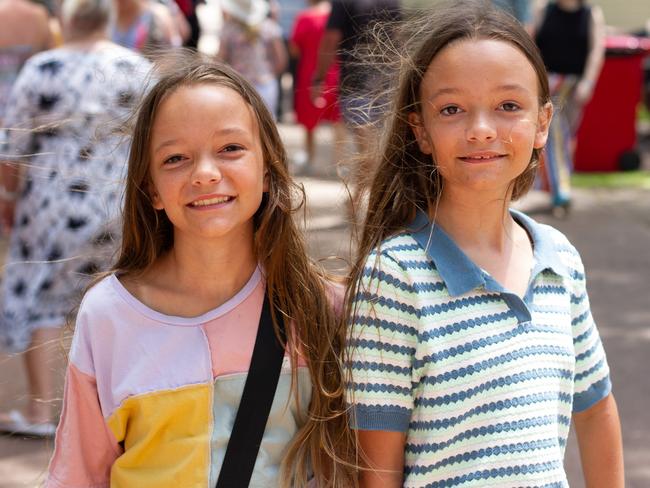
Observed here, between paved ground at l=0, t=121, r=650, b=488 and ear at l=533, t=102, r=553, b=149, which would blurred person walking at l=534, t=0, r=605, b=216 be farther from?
ear at l=533, t=102, r=553, b=149

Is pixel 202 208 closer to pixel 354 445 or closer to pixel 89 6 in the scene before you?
pixel 354 445

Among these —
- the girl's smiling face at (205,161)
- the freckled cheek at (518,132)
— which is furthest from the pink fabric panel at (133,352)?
the freckled cheek at (518,132)

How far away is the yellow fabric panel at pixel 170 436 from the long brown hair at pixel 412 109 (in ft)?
1.28

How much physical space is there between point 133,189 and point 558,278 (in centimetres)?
96

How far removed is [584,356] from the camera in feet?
7.61

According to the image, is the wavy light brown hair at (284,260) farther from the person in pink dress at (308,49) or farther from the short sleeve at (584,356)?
the person in pink dress at (308,49)

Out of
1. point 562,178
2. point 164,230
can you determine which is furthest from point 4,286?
point 562,178

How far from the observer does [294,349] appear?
2193 mm

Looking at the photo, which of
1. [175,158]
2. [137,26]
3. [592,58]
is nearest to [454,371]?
[175,158]

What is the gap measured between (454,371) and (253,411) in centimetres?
42

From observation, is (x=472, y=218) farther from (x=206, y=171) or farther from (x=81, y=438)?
(x=81, y=438)

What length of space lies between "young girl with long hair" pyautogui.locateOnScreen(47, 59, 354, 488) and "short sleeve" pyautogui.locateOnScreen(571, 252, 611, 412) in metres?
0.54

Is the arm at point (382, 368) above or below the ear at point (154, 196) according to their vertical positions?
below

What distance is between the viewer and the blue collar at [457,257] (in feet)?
6.98
